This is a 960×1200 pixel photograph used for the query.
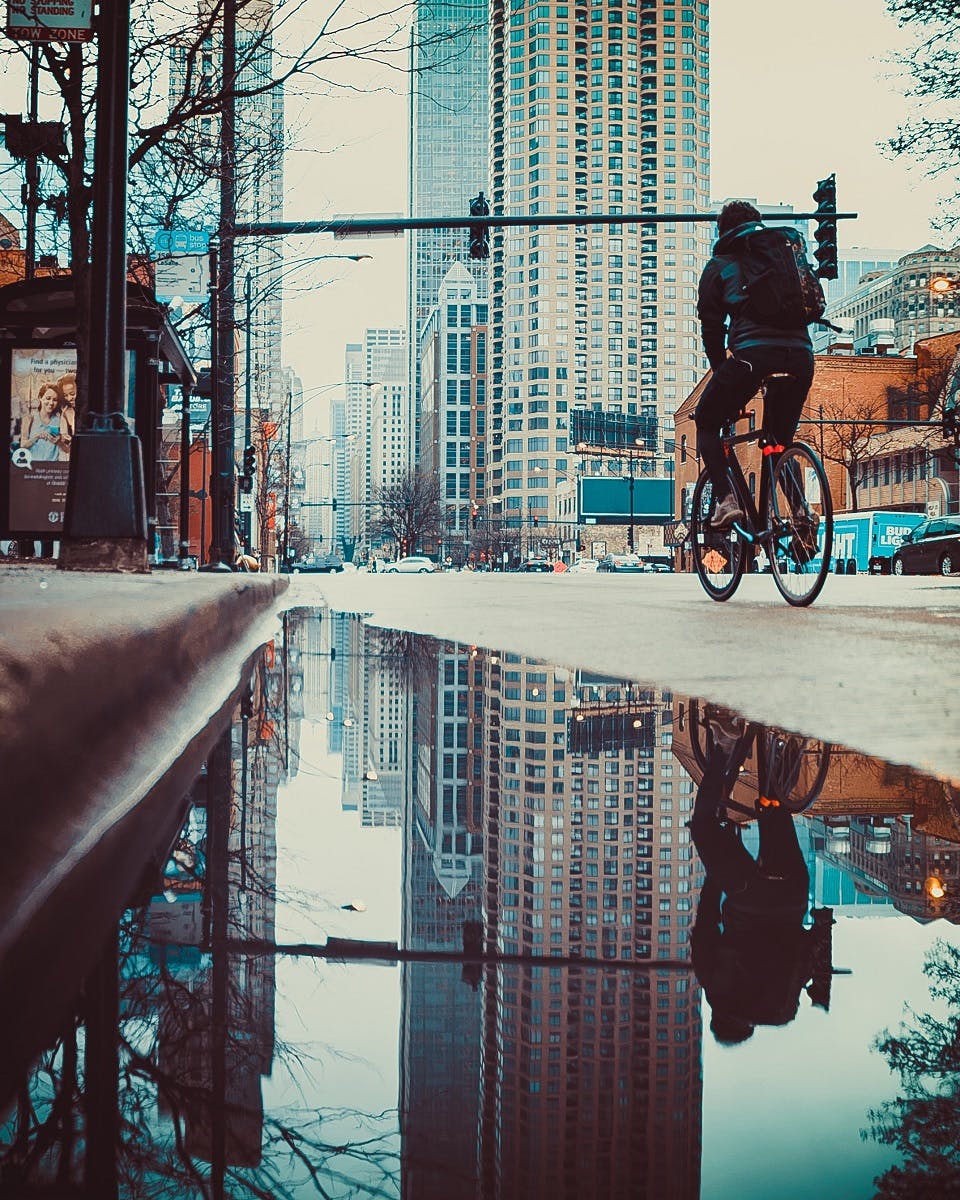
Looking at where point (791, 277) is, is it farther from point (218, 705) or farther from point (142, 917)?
point (142, 917)

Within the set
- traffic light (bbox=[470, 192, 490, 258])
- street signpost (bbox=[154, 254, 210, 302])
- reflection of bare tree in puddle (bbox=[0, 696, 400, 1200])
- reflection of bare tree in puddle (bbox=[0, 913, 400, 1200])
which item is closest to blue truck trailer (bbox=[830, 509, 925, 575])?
traffic light (bbox=[470, 192, 490, 258])

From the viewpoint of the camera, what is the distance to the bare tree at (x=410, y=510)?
130 m

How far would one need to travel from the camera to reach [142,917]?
5.38 ft

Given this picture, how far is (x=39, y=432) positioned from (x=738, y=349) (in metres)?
8.50

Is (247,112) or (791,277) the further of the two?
(247,112)

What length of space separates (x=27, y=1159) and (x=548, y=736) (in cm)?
228

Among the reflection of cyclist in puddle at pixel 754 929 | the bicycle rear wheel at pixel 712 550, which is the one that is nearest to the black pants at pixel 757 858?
the reflection of cyclist in puddle at pixel 754 929

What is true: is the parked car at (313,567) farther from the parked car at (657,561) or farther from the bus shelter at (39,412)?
the bus shelter at (39,412)

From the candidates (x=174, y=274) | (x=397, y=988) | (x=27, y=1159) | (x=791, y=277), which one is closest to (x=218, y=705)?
(x=397, y=988)

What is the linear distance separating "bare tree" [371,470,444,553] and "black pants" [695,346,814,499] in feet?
388

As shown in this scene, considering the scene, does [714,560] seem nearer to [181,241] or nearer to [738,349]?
[738,349]

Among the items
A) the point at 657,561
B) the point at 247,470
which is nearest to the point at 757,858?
the point at 247,470

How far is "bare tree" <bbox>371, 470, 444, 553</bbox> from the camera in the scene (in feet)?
426

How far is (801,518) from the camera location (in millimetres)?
7762
